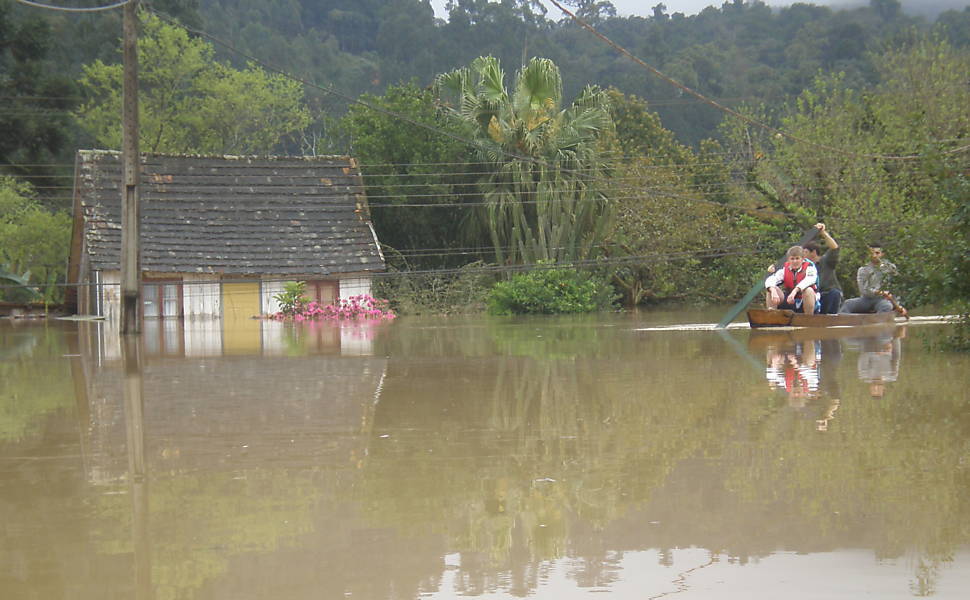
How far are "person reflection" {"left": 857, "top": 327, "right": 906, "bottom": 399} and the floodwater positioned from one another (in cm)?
10

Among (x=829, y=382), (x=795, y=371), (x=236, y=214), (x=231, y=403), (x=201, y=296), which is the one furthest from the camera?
(x=236, y=214)

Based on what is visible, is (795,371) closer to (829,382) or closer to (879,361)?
(829,382)

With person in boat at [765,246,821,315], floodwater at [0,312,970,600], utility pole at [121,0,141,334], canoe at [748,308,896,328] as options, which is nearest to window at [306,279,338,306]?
utility pole at [121,0,141,334]

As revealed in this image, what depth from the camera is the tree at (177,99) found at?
184 ft

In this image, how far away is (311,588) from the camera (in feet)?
17.8

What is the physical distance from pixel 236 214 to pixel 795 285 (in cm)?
2256

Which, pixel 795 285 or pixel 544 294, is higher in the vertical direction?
pixel 795 285

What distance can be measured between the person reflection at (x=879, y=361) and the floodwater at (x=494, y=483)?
0.32 ft

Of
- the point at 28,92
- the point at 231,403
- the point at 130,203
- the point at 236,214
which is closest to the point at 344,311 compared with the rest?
the point at 236,214

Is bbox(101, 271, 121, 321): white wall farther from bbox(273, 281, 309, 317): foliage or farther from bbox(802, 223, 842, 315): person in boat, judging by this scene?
bbox(802, 223, 842, 315): person in boat

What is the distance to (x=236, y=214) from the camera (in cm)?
3941

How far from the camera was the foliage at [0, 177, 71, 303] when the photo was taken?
142 ft

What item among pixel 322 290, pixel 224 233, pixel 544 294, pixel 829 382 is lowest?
pixel 829 382

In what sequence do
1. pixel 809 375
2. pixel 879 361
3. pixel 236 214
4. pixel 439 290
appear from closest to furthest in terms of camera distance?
Answer: pixel 809 375 → pixel 879 361 → pixel 236 214 → pixel 439 290
